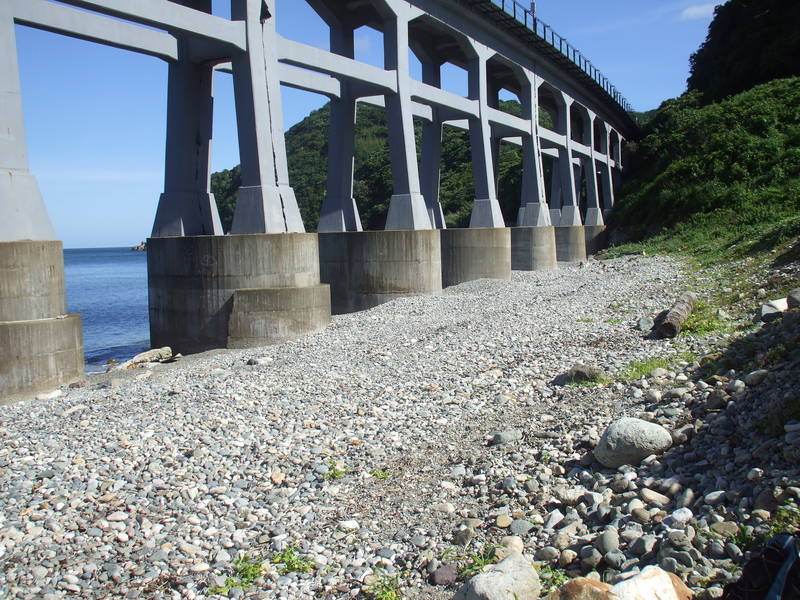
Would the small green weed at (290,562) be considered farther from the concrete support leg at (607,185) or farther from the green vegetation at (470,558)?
the concrete support leg at (607,185)

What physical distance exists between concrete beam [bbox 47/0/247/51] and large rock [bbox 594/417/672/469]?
12469mm

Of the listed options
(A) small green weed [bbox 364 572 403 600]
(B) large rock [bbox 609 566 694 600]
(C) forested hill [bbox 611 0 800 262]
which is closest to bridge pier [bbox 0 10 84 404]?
(A) small green weed [bbox 364 572 403 600]

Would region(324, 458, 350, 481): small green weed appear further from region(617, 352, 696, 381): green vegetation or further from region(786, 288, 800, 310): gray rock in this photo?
region(786, 288, 800, 310): gray rock

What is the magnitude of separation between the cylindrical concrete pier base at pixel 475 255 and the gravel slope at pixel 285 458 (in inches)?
507

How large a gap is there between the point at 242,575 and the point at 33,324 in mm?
8117

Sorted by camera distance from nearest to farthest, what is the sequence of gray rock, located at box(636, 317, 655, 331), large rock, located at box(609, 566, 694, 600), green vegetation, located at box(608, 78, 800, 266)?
large rock, located at box(609, 566, 694, 600)
gray rock, located at box(636, 317, 655, 331)
green vegetation, located at box(608, 78, 800, 266)

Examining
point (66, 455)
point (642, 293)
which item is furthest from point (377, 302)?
point (66, 455)

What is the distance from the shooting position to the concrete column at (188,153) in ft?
56.2

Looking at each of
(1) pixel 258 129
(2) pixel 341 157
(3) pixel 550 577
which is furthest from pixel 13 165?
(2) pixel 341 157

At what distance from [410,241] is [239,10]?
7.92 metres

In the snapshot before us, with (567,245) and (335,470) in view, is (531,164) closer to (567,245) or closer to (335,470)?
(567,245)

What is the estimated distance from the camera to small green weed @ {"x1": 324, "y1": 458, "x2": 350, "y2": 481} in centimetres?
657

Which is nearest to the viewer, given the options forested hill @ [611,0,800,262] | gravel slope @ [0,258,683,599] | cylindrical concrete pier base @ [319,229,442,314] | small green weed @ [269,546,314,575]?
small green weed @ [269,546,314,575]

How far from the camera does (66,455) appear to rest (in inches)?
287
